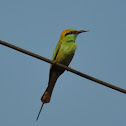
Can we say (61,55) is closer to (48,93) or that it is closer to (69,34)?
(69,34)

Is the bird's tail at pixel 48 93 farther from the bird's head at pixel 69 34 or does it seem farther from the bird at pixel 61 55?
the bird's head at pixel 69 34

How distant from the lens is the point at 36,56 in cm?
256

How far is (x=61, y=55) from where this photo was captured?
14.1 ft

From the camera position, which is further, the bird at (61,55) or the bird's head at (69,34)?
the bird's head at (69,34)

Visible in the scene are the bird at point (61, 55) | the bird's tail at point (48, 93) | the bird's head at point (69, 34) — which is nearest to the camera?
the bird's tail at point (48, 93)

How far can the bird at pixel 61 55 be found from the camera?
4.12 m

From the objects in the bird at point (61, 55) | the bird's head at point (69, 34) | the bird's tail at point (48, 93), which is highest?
the bird's head at point (69, 34)

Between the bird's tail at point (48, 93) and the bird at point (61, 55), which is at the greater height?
the bird at point (61, 55)

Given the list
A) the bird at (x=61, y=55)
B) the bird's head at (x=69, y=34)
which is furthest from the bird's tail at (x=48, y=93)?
the bird's head at (x=69, y=34)

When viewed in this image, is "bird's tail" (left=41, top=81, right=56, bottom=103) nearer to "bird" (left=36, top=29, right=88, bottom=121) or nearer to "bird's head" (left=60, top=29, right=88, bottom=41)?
"bird" (left=36, top=29, right=88, bottom=121)

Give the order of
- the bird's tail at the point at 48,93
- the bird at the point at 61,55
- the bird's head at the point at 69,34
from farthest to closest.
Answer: the bird's head at the point at 69,34 → the bird at the point at 61,55 → the bird's tail at the point at 48,93

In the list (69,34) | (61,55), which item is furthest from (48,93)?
(69,34)

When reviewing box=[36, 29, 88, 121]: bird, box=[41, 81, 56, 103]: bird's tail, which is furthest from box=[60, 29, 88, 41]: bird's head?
box=[41, 81, 56, 103]: bird's tail

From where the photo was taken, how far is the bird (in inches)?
162
